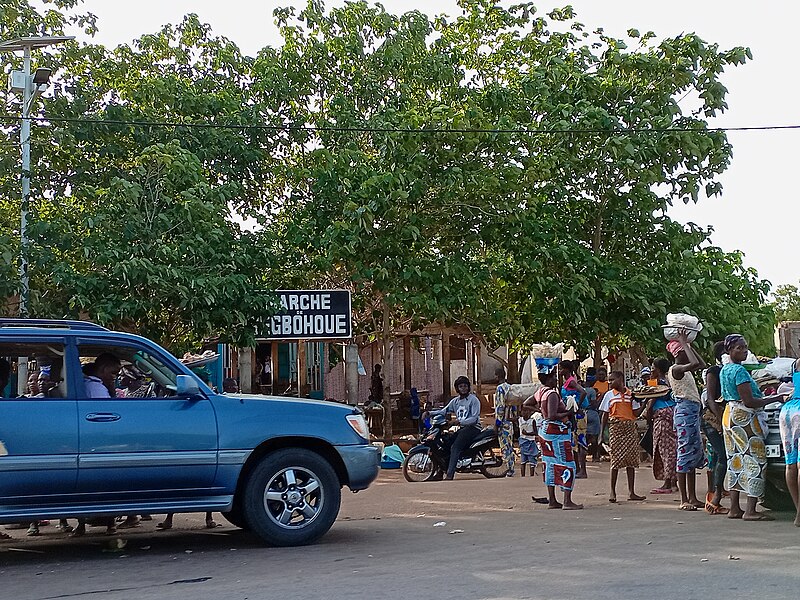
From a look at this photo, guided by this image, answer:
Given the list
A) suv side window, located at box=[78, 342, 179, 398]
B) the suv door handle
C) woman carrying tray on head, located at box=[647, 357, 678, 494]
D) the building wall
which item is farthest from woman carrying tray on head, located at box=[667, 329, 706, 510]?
the building wall

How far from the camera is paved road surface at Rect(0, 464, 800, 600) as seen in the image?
6727 mm

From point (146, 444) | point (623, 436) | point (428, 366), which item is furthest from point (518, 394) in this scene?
point (428, 366)

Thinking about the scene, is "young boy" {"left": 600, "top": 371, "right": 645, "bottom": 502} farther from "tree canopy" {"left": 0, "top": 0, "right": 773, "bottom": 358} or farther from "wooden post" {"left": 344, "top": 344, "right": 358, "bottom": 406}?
"wooden post" {"left": 344, "top": 344, "right": 358, "bottom": 406}

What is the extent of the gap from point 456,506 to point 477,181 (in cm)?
720

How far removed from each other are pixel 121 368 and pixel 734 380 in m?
5.55

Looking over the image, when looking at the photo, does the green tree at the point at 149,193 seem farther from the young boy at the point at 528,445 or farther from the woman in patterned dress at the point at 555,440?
the woman in patterned dress at the point at 555,440

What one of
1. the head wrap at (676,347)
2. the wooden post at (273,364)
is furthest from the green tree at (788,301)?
the head wrap at (676,347)

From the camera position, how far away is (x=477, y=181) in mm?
17641

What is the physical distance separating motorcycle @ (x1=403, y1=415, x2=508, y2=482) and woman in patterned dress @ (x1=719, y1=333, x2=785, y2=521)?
19.4 feet

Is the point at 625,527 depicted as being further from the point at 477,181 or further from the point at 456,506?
the point at 477,181

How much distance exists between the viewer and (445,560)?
7898 mm

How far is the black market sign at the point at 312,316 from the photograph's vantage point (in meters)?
17.2

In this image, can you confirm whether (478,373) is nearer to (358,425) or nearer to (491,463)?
(491,463)

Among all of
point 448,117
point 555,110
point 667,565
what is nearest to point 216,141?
point 448,117
